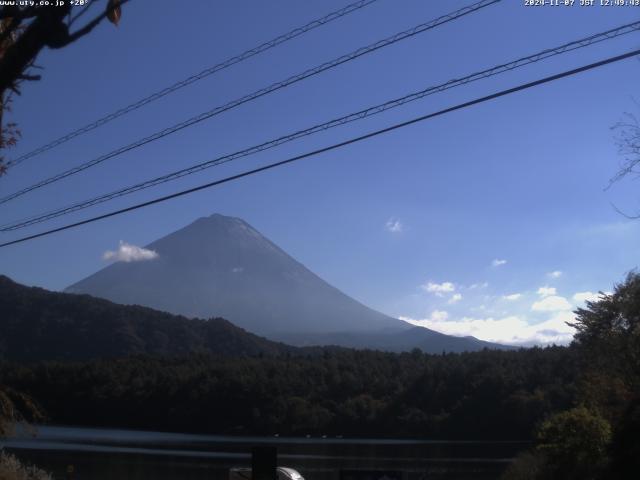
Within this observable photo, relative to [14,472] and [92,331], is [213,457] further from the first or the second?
[92,331]

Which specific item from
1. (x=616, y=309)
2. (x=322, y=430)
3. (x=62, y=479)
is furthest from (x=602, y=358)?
(x=322, y=430)

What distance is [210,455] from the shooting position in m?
60.2

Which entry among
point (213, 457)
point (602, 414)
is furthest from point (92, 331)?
point (602, 414)

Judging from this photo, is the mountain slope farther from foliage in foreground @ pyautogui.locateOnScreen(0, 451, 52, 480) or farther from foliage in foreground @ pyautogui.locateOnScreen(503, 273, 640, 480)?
foliage in foreground @ pyautogui.locateOnScreen(0, 451, 52, 480)

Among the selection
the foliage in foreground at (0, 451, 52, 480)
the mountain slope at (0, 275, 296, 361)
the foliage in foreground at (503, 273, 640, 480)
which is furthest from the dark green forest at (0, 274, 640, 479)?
the foliage in foreground at (0, 451, 52, 480)

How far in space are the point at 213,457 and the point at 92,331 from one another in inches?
2558

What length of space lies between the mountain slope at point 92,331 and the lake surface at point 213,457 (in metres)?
19.7

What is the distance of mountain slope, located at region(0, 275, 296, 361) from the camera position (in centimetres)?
10288

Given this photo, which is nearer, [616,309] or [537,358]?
[616,309]

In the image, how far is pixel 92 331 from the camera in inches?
4678

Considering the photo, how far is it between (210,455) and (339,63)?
51.9 meters

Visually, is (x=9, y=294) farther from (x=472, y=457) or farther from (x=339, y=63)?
(x=339, y=63)

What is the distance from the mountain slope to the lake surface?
19.7 m

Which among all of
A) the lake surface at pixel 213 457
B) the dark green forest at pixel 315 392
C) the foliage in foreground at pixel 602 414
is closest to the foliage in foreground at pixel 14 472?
the foliage in foreground at pixel 602 414
